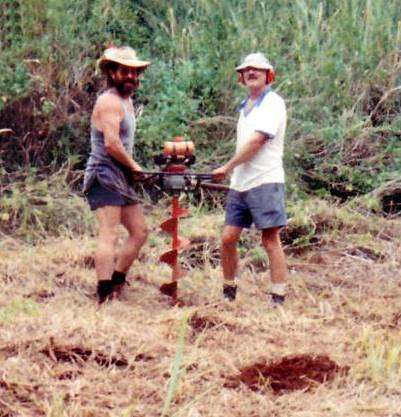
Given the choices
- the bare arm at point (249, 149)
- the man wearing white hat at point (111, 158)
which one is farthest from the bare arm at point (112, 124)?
the bare arm at point (249, 149)

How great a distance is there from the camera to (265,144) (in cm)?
567

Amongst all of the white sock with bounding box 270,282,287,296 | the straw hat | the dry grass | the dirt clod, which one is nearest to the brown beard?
the straw hat

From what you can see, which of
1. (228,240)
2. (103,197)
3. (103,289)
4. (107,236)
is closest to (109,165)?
(103,197)

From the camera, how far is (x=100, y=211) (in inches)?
225

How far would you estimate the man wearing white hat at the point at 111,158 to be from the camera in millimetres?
5594

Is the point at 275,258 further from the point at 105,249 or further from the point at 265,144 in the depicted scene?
the point at 105,249

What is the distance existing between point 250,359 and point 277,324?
0.77 metres

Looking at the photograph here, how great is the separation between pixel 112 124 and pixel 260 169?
891mm

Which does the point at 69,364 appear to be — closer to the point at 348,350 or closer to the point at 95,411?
the point at 95,411

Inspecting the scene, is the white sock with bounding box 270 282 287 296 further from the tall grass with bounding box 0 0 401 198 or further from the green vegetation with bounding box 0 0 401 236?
the tall grass with bounding box 0 0 401 198

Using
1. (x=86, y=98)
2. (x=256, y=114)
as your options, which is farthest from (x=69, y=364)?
(x=86, y=98)

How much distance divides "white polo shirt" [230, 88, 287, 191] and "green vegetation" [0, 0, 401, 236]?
2.04m

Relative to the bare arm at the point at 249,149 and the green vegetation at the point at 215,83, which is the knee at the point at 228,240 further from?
the green vegetation at the point at 215,83

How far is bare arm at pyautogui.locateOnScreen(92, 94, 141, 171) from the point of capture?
555 cm
